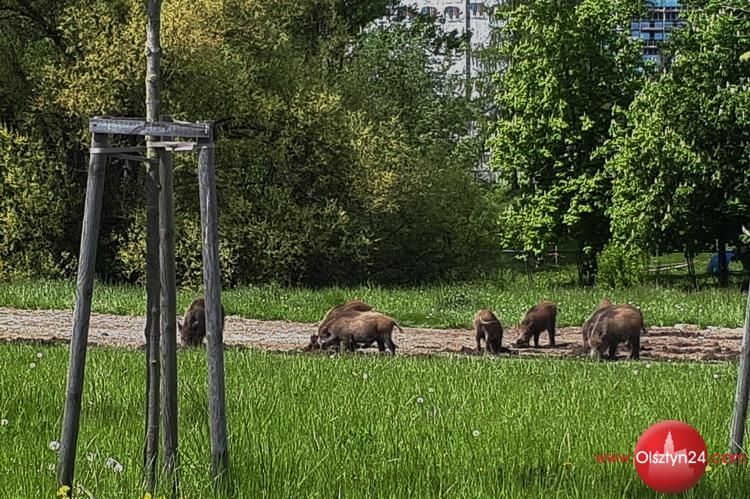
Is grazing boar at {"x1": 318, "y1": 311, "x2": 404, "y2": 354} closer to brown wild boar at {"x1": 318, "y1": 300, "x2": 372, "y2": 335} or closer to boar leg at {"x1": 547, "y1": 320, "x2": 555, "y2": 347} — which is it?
brown wild boar at {"x1": 318, "y1": 300, "x2": 372, "y2": 335}

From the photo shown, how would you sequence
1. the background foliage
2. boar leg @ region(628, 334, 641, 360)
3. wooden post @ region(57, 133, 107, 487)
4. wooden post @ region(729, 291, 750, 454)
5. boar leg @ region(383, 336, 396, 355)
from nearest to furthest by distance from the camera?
wooden post @ region(57, 133, 107, 487) → wooden post @ region(729, 291, 750, 454) → boar leg @ region(383, 336, 396, 355) → boar leg @ region(628, 334, 641, 360) → the background foliage

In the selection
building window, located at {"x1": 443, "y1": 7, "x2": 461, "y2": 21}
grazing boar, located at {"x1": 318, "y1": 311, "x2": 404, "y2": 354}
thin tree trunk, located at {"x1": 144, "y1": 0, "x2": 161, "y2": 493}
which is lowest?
grazing boar, located at {"x1": 318, "y1": 311, "x2": 404, "y2": 354}

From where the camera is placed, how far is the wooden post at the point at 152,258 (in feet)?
15.6

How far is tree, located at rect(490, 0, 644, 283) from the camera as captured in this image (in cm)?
3941

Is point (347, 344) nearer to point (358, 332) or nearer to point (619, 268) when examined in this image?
point (358, 332)

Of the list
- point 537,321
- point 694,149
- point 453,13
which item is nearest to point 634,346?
point 537,321

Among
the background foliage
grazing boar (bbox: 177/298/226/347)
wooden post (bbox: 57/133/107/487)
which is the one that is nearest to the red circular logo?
wooden post (bbox: 57/133/107/487)

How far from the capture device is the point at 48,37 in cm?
3008

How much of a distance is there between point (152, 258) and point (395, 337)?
12.7m

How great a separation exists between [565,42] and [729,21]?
670cm

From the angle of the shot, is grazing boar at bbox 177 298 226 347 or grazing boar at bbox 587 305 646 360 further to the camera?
grazing boar at bbox 177 298 226 347

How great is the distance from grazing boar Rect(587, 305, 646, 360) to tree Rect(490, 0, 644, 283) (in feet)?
81.9

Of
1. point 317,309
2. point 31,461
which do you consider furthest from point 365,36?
point 31,461

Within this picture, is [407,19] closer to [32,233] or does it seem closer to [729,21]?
[729,21]
